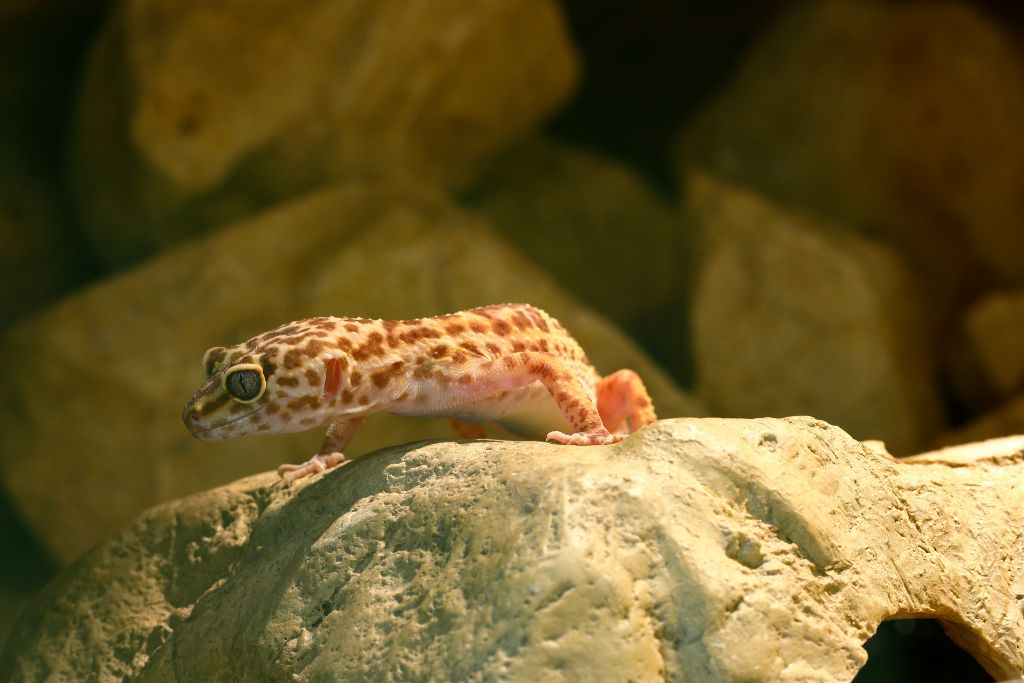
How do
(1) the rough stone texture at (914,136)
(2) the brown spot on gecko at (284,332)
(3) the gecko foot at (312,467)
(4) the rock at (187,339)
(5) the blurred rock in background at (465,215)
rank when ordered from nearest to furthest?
(2) the brown spot on gecko at (284,332), (3) the gecko foot at (312,467), (4) the rock at (187,339), (5) the blurred rock in background at (465,215), (1) the rough stone texture at (914,136)

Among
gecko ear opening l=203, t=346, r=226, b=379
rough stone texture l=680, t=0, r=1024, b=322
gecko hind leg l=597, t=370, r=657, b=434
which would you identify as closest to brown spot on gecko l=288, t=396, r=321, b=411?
gecko ear opening l=203, t=346, r=226, b=379

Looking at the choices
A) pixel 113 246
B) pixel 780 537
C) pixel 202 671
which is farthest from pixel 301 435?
pixel 780 537

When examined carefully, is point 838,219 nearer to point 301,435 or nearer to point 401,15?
point 401,15

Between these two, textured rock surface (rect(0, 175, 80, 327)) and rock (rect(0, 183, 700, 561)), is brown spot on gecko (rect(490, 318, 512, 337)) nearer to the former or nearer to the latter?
rock (rect(0, 183, 700, 561))

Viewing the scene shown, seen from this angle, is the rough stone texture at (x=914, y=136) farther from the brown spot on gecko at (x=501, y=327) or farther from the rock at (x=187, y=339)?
the brown spot on gecko at (x=501, y=327)

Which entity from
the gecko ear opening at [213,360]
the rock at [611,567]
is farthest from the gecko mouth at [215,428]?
the rock at [611,567]
